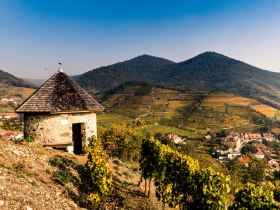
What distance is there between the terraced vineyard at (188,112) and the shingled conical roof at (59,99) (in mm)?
89174

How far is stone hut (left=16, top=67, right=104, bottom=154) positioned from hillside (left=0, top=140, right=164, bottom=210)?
874 mm

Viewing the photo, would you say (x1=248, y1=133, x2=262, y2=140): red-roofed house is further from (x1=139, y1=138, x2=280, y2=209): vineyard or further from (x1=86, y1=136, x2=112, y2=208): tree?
(x1=86, y1=136, x2=112, y2=208): tree

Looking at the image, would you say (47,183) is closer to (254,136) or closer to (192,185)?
(192,185)

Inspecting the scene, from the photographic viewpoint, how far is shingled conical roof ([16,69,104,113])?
60.8ft

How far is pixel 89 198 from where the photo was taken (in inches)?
590

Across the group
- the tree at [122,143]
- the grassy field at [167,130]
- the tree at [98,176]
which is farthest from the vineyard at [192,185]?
the grassy field at [167,130]

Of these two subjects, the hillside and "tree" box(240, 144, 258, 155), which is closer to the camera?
the hillside

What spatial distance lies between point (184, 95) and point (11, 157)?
172447 millimetres

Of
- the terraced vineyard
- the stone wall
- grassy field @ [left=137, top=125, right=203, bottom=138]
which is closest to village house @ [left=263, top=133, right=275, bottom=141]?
the terraced vineyard

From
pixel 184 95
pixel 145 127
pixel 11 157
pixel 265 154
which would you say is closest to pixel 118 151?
pixel 11 157

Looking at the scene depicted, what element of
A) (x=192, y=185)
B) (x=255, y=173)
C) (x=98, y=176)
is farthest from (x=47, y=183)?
(x=255, y=173)

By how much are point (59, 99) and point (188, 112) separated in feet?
419

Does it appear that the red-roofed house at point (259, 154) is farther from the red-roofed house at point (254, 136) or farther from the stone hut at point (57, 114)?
the stone hut at point (57, 114)

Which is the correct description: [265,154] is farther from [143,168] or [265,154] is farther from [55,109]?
[55,109]
